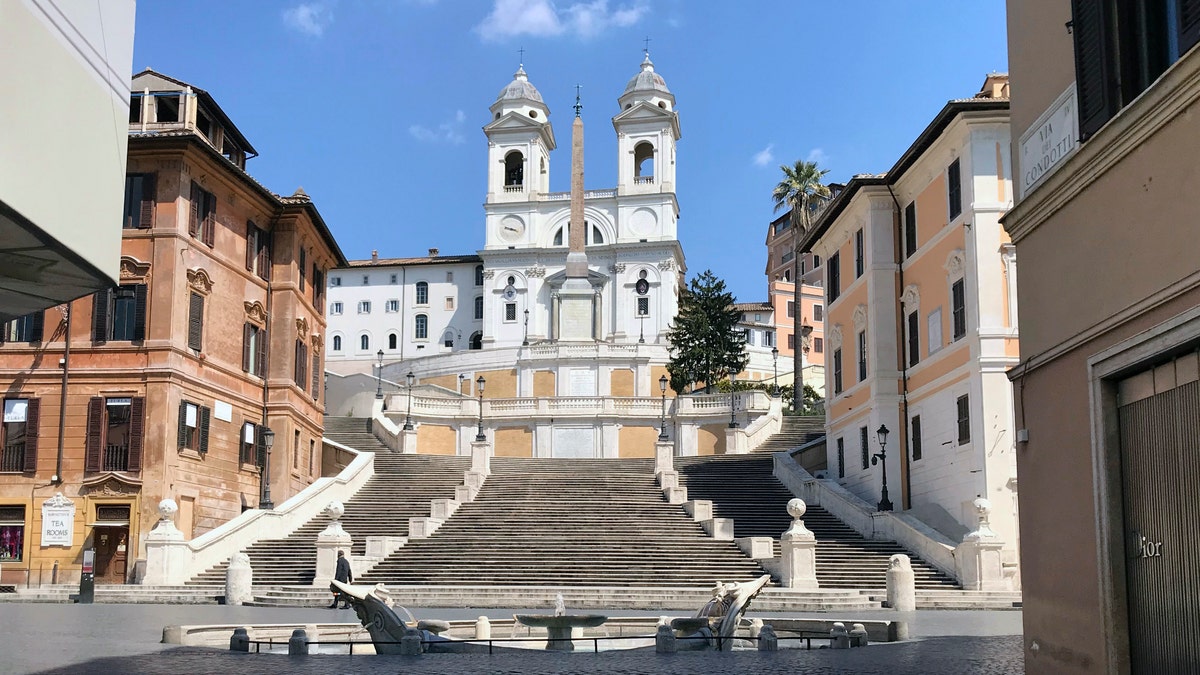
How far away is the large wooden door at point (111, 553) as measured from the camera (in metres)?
33.6

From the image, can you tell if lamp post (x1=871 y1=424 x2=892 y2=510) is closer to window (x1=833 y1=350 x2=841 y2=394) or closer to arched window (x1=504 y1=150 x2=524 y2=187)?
window (x1=833 y1=350 x2=841 y2=394)

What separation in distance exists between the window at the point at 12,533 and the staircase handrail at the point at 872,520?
21.5m

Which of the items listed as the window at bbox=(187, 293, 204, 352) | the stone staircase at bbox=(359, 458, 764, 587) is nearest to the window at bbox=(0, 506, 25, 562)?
the window at bbox=(187, 293, 204, 352)

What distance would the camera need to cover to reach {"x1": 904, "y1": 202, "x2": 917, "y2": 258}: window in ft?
121

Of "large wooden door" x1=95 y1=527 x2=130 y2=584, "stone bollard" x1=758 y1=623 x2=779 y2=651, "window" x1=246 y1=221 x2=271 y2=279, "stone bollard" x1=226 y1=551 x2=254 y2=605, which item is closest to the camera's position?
"stone bollard" x1=758 y1=623 x2=779 y2=651

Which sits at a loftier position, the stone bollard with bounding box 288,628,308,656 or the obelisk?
the obelisk

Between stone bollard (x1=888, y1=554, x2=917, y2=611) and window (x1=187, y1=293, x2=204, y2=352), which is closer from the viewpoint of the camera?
stone bollard (x1=888, y1=554, x2=917, y2=611)

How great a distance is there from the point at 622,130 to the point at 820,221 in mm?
61382

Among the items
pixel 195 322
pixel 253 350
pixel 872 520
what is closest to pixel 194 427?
pixel 195 322

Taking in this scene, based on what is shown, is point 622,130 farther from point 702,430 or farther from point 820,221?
point 820,221

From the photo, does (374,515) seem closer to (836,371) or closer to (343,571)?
(343,571)

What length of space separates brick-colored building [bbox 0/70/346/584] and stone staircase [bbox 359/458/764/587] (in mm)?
7193

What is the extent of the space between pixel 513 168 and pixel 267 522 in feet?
244

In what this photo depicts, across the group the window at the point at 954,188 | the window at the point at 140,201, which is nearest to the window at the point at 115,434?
the window at the point at 140,201
